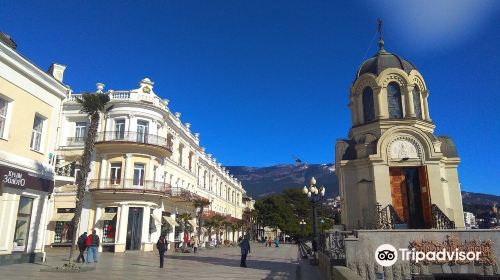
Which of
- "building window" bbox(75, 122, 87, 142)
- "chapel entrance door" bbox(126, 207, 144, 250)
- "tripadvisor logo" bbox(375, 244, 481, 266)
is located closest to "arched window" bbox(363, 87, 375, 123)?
"tripadvisor logo" bbox(375, 244, 481, 266)

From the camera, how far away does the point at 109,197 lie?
104ft

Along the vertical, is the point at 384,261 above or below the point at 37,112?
below

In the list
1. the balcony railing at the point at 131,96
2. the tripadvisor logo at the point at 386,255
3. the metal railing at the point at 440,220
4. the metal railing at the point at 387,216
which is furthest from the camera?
the balcony railing at the point at 131,96

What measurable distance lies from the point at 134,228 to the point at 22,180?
56.1 feet

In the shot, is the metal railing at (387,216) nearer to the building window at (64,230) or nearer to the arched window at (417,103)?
the arched window at (417,103)

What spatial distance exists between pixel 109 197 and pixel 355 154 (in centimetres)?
2122

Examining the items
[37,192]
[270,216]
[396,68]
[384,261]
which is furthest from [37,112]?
[270,216]

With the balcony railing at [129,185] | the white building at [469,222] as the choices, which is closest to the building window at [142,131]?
the balcony railing at [129,185]

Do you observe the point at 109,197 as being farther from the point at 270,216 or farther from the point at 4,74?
the point at 270,216

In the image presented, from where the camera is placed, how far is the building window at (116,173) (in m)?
32.2

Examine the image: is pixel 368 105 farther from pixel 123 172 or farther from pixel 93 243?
pixel 123 172

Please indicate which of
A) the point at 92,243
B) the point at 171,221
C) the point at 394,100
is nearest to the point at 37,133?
the point at 92,243

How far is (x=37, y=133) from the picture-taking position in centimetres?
1781

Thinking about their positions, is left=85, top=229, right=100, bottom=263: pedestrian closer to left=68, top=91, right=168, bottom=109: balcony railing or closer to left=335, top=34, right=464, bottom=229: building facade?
left=335, top=34, right=464, bottom=229: building facade
